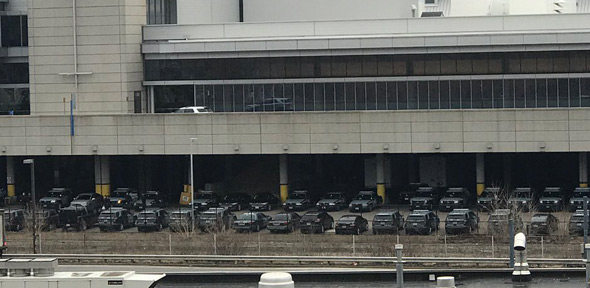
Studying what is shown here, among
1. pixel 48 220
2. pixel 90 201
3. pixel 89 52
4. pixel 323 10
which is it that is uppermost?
pixel 323 10

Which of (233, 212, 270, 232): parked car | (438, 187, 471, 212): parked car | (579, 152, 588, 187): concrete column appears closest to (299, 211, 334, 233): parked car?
(233, 212, 270, 232): parked car

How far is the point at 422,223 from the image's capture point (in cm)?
6475

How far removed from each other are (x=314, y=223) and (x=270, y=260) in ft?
39.0

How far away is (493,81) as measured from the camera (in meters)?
85.4

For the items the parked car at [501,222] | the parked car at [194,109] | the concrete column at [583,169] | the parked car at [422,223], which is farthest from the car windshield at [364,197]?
the parked car at [501,222]

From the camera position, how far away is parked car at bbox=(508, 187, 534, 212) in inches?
2772

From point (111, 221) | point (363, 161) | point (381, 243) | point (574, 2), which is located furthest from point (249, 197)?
point (574, 2)

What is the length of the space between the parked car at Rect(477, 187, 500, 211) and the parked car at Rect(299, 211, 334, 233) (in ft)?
30.9

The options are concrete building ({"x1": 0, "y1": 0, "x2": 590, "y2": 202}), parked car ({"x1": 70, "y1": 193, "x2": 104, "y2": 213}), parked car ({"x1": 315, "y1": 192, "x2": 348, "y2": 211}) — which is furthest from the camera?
concrete building ({"x1": 0, "y1": 0, "x2": 590, "y2": 202})

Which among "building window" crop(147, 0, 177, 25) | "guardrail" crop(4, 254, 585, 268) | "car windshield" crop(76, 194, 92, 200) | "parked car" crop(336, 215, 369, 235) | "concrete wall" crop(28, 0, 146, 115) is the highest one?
"building window" crop(147, 0, 177, 25)

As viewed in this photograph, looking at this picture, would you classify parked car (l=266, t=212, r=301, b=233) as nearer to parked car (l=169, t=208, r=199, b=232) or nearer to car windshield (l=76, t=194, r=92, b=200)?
parked car (l=169, t=208, r=199, b=232)

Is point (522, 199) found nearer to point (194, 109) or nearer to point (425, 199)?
point (425, 199)

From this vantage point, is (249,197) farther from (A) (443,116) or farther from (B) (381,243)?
(B) (381,243)

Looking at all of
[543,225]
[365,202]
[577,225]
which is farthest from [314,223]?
→ [577,225]
